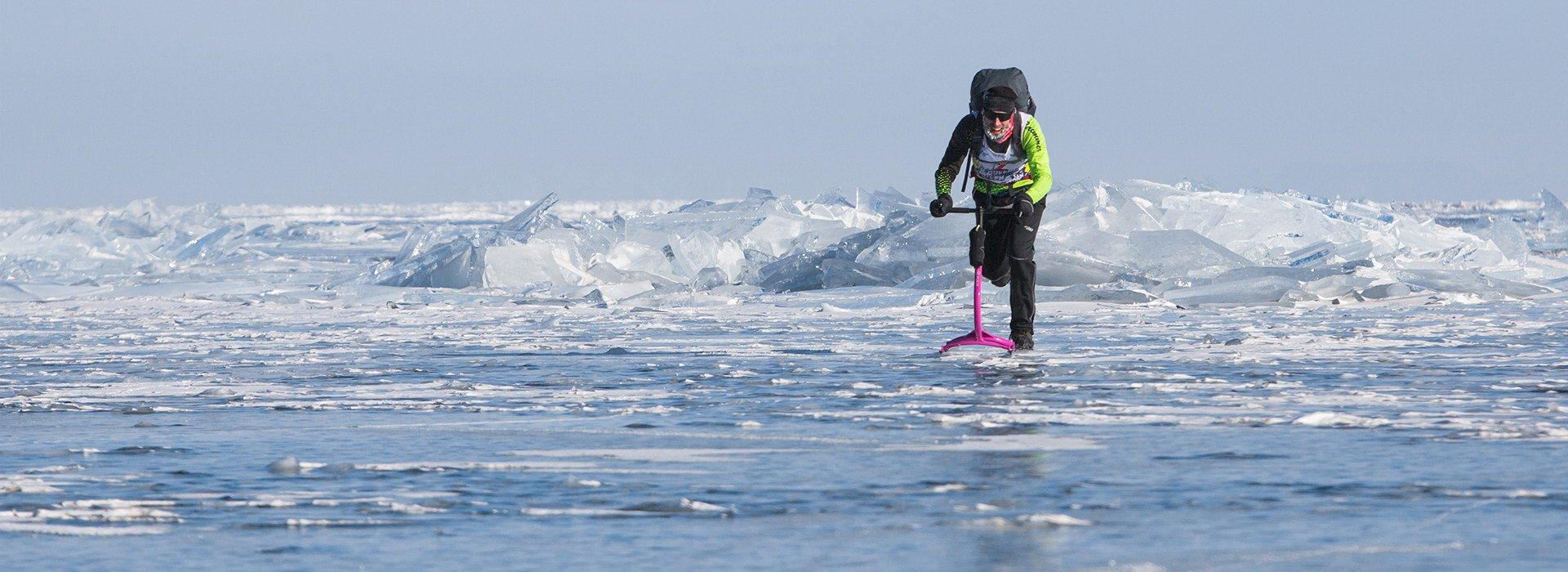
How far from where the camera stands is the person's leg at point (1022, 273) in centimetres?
685

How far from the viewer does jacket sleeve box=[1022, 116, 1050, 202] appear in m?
6.77

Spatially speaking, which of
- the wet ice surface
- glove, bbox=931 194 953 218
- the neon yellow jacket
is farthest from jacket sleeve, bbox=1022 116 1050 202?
the wet ice surface

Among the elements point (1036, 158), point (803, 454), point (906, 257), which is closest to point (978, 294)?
point (1036, 158)

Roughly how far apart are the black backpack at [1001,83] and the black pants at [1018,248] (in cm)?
37

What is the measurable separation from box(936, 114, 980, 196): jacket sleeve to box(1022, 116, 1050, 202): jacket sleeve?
0.72 feet

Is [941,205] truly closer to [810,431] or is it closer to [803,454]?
[810,431]

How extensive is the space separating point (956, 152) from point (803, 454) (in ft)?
11.2

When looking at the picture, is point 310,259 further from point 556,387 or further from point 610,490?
point 610,490

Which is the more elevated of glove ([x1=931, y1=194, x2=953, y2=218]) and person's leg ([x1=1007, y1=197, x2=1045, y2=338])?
glove ([x1=931, y1=194, x2=953, y2=218])

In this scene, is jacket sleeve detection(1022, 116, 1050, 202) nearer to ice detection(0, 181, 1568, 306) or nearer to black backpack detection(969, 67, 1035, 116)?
black backpack detection(969, 67, 1035, 116)

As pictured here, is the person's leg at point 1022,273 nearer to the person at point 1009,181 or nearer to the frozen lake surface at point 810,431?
the person at point 1009,181

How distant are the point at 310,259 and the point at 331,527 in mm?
21046

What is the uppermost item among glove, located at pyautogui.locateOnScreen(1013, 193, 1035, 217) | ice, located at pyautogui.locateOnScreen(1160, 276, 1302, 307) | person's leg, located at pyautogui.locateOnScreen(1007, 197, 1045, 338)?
glove, located at pyautogui.locateOnScreen(1013, 193, 1035, 217)

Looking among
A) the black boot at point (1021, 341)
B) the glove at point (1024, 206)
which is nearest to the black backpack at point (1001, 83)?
the glove at point (1024, 206)
